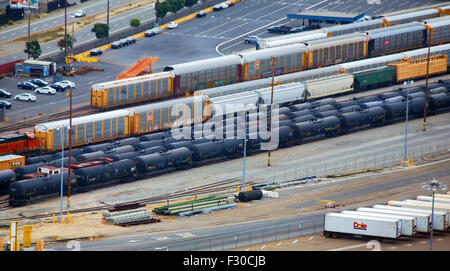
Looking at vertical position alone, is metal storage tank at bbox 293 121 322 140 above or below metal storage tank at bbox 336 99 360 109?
below

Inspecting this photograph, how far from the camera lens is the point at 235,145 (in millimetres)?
94688

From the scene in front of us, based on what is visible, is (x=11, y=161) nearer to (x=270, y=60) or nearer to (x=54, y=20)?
(x=270, y=60)

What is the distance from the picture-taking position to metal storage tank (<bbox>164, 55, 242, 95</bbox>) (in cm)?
11556

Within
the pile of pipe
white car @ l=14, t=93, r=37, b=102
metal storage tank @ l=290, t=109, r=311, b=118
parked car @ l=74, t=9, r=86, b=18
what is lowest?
the pile of pipe

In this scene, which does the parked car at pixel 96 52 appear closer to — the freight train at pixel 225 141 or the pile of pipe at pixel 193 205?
the freight train at pixel 225 141

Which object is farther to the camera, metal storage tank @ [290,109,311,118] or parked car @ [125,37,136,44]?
parked car @ [125,37,136,44]

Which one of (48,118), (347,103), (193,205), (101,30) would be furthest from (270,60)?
(193,205)

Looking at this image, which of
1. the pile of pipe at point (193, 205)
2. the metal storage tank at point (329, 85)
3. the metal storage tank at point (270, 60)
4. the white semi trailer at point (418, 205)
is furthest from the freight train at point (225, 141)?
the white semi trailer at point (418, 205)

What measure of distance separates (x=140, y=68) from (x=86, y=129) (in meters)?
30.3

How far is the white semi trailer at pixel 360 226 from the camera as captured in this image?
2736 inches

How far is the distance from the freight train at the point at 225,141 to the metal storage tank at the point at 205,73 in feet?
45.5

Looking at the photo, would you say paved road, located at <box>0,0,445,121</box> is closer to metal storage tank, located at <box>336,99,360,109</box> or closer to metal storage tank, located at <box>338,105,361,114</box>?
metal storage tank, located at <box>336,99,360,109</box>

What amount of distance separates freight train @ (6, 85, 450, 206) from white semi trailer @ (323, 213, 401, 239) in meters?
23.3

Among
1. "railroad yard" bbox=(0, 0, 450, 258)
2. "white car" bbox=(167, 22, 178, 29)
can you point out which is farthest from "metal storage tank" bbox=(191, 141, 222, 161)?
"white car" bbox=(167, 22, 178, 29)
